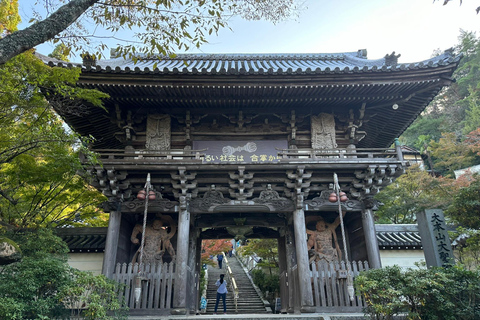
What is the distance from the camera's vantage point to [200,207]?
32.4ft

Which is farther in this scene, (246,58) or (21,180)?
(246,58)

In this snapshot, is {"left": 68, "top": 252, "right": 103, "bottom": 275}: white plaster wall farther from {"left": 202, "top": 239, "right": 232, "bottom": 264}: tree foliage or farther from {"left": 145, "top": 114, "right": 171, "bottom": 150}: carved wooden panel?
{"left": 202, "top": 239, "right": 232, "bottom": 264}: tree foliage

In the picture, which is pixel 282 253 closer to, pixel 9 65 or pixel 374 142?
pixel 374 142

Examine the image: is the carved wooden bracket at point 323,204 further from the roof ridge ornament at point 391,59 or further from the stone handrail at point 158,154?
the roof ridge ornament at point 391,59

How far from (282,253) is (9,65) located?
10187 mm

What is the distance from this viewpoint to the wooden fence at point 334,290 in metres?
8.73

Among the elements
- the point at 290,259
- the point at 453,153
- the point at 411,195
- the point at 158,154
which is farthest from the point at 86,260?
the point at 453,153

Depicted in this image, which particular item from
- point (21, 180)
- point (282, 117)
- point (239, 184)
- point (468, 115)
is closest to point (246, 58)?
point (282, 117)

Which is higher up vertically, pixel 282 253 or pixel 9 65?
pixel 9 65

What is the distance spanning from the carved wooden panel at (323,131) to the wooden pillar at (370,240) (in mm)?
2413

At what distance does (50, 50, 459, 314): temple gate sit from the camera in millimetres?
9180

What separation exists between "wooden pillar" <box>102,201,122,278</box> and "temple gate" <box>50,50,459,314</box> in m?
0.03

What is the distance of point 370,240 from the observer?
982 centimetres

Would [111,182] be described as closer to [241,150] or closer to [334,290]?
[241,150]
